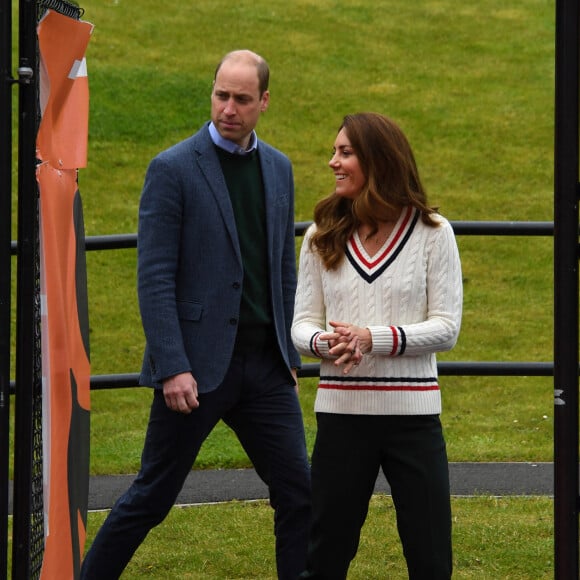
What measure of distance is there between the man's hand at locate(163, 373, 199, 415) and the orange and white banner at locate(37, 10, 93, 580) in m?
0.84

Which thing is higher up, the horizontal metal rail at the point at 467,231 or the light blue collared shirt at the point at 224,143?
the light blue collared shirt at the point at 224,143

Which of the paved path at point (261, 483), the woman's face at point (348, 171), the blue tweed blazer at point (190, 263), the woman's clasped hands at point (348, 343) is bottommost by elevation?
the paved path at point (261, 483)

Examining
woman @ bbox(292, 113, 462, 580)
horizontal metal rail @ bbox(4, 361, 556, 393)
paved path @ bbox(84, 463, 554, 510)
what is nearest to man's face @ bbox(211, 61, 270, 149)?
woman @ bbox(292, 113, 462, 580)

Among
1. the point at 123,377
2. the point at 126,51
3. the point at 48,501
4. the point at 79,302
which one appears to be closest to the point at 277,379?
the point at 79,302

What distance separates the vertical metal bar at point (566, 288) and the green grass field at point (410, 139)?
2.23 m

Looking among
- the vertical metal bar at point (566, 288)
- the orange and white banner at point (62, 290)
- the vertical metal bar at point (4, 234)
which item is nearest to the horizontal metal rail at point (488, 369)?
the orange and white banner at point (62, 290)

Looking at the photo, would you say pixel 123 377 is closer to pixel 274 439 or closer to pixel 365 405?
pixel 274 439

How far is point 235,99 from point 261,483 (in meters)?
3.17

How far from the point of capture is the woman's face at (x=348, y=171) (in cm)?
473

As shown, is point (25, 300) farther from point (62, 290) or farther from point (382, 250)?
point (382, 250)

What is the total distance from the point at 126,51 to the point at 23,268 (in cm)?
2095

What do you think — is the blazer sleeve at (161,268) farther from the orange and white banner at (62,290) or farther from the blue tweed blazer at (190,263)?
the orange and white banner at (62,290)

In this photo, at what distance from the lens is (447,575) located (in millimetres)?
4684

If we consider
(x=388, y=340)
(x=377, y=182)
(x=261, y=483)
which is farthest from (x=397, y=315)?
(x=261, y=483)
